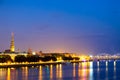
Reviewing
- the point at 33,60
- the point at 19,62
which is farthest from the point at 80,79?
the point at 33,60

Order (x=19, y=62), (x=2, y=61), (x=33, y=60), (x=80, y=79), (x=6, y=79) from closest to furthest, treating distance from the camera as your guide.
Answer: (x=6, y=79) → (x=80, y=79) → (x=2, y=61) → (x=19, y=62) → (x=33, y=60)

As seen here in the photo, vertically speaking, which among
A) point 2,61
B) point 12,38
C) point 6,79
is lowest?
point 6,79

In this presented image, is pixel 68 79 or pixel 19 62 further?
pixel 19 62

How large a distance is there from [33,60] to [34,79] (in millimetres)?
62046

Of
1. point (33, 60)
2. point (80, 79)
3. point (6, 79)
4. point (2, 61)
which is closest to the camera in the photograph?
point (6, 79)

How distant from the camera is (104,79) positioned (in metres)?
54.1

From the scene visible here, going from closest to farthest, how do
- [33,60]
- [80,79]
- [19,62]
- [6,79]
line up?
[6,79]
[80,79]
[19,62]
[33,60]

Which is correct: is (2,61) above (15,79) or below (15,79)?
above

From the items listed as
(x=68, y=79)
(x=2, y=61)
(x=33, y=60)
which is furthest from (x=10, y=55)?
(x=68, y=79)

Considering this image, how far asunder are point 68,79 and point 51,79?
2387 millimetres

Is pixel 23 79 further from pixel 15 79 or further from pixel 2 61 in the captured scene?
pixel 2 61

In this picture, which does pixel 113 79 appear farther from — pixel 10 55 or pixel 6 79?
pixel 10 55

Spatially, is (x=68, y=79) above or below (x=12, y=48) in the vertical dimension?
below

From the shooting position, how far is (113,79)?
53.5 metres
